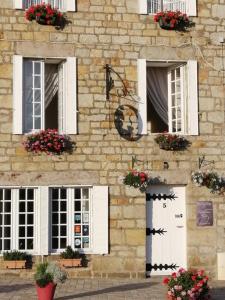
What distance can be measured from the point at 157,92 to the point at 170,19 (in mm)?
1585

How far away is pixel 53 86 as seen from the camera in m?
11.7

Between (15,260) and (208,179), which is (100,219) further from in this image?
(208,179)

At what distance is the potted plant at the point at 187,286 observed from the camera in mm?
8367

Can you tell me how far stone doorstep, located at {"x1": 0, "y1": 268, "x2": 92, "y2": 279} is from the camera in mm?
10812

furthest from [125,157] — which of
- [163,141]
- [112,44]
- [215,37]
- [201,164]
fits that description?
[215,37]

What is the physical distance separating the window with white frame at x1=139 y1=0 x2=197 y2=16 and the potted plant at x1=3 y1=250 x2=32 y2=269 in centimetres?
565

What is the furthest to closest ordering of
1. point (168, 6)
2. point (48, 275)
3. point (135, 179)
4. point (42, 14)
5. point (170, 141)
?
1. point (168, 6)
2. point (170, 141)
3. point (42, 14)
4. point (135, 179)
5. point (48, 275)

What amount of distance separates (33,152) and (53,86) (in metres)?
1.54

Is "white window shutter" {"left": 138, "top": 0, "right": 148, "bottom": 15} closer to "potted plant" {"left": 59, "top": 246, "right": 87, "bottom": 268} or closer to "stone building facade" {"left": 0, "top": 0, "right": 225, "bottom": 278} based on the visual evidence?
"stone building facade" {"left": 0, "top": 0, "right": 225, "bottom": 278}

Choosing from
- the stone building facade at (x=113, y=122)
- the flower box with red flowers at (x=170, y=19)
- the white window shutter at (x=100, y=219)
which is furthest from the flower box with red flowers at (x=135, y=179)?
the flower box with red flowers at (x=170, y=19)

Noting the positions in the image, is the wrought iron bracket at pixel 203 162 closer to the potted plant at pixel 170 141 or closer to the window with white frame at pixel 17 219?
the potted plant at pixel 170 141

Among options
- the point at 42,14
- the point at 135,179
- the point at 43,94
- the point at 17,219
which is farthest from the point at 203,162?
the point at 42,14

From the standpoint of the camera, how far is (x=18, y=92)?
11.2 metres

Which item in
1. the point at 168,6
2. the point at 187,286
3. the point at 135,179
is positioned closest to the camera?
the point at 187,286
